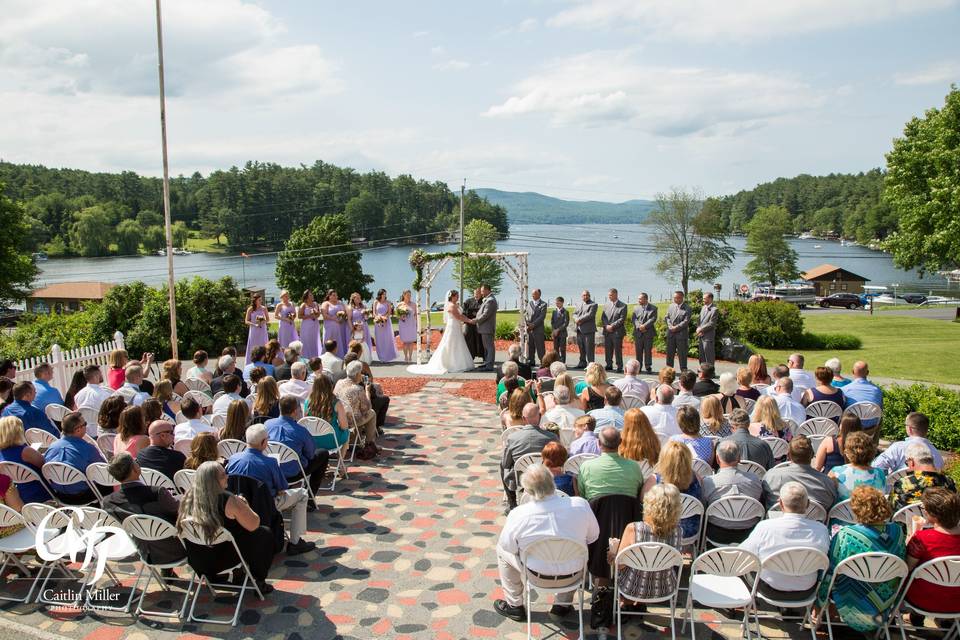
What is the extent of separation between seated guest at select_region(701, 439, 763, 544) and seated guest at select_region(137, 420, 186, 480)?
474 cm

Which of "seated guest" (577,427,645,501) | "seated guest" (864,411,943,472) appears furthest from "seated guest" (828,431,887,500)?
"seated guest" (577,427,645,501)

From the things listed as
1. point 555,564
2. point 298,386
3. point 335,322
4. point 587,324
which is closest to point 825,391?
point 555,564

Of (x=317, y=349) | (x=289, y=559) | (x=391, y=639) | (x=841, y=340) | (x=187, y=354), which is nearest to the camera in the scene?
(x=391, y=639)

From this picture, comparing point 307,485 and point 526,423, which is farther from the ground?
point 526,423

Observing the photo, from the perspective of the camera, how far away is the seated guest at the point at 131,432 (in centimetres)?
654

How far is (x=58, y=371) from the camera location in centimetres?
1271

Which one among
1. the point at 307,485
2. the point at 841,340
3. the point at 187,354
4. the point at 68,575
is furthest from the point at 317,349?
the point at 841,340

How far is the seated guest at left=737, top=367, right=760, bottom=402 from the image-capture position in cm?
873

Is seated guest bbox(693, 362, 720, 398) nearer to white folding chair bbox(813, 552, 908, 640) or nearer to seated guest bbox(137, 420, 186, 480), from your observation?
white folding chair bbox(813, 552, 908, 640)

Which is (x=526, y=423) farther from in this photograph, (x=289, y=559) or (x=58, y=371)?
(x=58, y=371)

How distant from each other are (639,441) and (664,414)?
59.5 inches

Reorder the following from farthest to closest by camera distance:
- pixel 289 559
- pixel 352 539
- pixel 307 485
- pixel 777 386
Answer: pixel 777 386 < pixel 307 485 < pixel 352 539 < pixel 289 559

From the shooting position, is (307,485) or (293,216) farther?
(293,216)

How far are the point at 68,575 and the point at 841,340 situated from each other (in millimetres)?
24222
